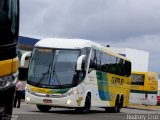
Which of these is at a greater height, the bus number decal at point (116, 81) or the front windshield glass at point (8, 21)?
the front windshield glass at point (8, 21)

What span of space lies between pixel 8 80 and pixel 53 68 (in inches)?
596

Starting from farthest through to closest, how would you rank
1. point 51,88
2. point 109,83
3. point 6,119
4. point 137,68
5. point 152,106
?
point 137,68
point 152,106
point 109,83
point 51,88
point 6,119

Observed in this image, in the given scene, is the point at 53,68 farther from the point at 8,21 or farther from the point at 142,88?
the point at 142,88

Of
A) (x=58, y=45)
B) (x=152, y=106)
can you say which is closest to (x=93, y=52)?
(x=58, y=45)

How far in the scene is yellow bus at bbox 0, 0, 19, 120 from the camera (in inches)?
259

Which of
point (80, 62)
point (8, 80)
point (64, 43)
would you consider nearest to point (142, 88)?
point (64, 43)

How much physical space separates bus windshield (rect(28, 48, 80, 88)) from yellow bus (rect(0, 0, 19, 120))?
14.8 meters

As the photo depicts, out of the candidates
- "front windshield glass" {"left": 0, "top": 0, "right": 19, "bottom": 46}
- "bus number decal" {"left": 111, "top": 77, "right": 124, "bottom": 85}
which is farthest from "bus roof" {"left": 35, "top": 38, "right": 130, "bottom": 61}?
"front windshield glass" {"left": 0, "top": 0, "right": 19, "bottom": 46}

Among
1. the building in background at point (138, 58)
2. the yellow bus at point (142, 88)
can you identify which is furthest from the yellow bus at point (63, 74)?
the building in background at point (138, 58)

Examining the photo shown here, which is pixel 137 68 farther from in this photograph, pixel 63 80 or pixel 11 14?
pixel 11 14

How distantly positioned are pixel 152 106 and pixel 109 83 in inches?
786

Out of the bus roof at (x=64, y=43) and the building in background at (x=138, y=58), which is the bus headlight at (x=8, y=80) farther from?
the building in background at (x=138, y=58)

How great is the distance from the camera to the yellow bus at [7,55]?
6.57m

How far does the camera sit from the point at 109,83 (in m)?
26.8
